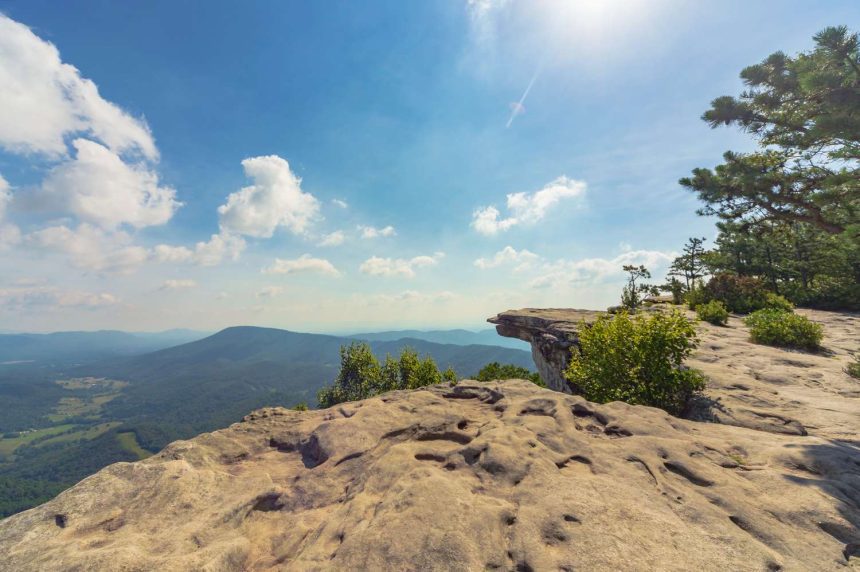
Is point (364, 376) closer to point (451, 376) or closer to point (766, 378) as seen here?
point (451, 376)

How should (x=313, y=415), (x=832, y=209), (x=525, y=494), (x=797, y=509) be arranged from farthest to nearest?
1. (x=832, y=209)
2. (x=313, y=415)
3. (x=525, y=494)
4. (x=797, y=509)

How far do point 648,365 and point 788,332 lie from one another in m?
11.4

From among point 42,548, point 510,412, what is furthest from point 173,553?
point 510,412

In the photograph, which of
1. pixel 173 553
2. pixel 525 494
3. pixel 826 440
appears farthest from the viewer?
pixel 826 440

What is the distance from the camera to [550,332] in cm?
2034

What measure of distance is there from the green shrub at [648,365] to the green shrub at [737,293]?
19464 mm

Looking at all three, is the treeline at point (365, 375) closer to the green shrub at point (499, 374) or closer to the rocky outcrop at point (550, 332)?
the green shrub at point (499, 374)

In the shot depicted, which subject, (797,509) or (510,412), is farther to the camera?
(510,412)

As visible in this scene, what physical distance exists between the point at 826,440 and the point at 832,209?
1118 centimetres

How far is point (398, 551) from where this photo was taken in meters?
4.54

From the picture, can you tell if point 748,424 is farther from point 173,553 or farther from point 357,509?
point 173,553

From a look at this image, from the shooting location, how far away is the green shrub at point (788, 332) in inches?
635

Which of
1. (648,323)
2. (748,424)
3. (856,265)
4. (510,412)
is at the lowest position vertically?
(748,424)

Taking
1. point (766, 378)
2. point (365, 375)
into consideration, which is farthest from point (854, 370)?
point (365, 375)
